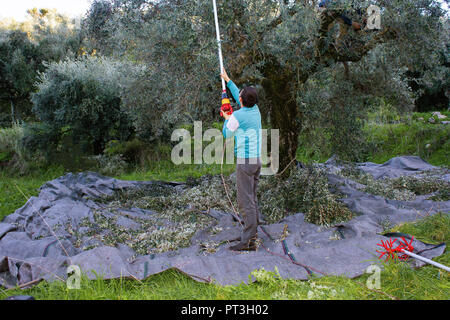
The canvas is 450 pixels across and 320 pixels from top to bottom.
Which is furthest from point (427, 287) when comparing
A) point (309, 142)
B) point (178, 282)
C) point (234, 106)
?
point (234, 106)

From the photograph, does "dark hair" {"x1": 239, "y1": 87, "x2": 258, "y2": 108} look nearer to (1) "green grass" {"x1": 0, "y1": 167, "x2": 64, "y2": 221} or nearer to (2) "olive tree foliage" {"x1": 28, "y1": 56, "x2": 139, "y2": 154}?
(1) "green grass" {"x1": 0, "y1": 167, "x2": 64, "y2": 221}

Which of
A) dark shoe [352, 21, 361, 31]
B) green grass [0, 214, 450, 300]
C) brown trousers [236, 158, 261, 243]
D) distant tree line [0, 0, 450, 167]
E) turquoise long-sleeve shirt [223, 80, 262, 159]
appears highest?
dark shoe [352, 21, 361, 31]

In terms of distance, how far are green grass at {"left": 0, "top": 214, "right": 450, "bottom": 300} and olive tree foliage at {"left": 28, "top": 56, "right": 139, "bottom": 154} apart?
6.85 m

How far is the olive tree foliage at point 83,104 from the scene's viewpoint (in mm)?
9914

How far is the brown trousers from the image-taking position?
14.3 ft

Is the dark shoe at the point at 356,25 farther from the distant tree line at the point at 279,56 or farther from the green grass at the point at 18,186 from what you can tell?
the green grass at the point at 18,186

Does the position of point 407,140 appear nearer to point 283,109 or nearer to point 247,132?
point 283,109

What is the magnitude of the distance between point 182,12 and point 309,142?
330 cm

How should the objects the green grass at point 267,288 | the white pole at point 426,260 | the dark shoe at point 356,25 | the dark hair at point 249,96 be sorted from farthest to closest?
the dark shoe at point 356,25 → the dark hair at point 249,96 → the white pole at point 426,260 → the green grass at point 267,288

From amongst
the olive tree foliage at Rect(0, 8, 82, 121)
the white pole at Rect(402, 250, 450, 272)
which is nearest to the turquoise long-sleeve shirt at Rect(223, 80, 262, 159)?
the white pole at Rect(402, 250, 450, 272)

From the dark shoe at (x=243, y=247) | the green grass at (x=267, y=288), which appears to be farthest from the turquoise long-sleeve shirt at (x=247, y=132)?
the green grass at (x=267, y=288)

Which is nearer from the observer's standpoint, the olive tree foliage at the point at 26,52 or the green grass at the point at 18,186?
the green grass at the point at 18,186

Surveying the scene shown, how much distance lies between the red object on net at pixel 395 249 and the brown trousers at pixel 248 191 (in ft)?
4.47
